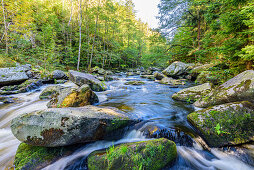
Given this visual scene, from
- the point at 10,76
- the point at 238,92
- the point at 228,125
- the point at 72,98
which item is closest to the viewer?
the point at 228,125

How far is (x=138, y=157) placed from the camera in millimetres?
1703

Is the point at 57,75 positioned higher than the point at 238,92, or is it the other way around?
the point at 238,92

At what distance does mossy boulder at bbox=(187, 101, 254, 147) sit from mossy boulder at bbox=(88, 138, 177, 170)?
1.01 m

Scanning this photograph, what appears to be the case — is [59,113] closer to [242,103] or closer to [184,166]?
[184,166]

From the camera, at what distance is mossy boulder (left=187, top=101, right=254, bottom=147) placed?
2.21 meters

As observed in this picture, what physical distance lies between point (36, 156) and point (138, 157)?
178 cm

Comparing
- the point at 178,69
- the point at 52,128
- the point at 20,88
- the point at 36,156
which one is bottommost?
the point at 36,156

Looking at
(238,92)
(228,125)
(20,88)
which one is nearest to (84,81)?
(20,88)

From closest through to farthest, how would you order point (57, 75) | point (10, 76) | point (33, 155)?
1. point (33, 155)
2. point (10, 76)
3. point (57, 75)

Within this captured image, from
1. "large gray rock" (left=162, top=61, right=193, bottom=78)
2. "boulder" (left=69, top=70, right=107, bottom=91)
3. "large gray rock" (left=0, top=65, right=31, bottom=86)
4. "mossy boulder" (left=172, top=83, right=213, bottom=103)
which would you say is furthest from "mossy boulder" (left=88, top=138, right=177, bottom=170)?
"large gray rock" (left=162, top=61, right=193, bottom=78)

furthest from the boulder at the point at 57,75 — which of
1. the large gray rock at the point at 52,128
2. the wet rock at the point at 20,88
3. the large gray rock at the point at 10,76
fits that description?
the large gray rock at the point at 52,128

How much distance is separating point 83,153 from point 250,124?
11.4 ft

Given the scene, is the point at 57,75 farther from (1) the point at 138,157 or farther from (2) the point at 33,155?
(1) the point at 138,157

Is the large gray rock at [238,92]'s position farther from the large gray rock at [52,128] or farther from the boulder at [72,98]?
the boulder at [72,98]
